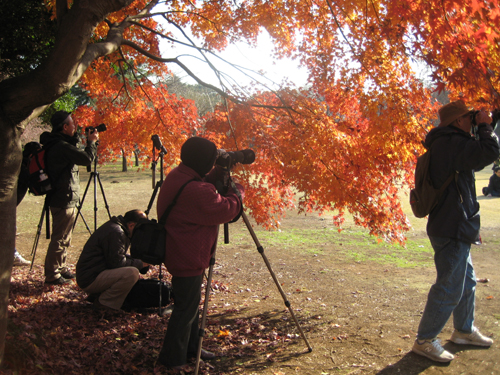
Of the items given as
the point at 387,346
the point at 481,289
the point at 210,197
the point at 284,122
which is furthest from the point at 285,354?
the point at 481,289

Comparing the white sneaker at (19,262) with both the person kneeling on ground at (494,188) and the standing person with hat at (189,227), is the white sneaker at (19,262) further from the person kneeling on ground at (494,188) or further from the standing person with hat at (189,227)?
the person kneeling on ground at (494,188)

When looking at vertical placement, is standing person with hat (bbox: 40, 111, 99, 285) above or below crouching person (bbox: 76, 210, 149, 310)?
above

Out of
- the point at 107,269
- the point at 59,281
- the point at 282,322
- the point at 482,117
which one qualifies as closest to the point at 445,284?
the point at 482,117

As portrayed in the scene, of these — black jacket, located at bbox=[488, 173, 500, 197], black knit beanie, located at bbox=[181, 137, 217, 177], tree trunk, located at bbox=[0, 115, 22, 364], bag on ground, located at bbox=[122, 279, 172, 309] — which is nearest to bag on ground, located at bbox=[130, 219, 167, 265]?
black knit beanie, located at bbox=[181, 137, 217, 177]

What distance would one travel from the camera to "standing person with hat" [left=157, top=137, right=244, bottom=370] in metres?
2.74

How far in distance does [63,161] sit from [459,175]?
14.1ft

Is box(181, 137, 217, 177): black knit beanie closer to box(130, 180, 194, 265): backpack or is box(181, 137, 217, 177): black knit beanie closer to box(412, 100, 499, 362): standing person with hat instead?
box(130, 180, 194, 265): backpack

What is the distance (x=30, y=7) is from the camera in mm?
5594

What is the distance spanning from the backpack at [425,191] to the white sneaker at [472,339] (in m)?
1.12

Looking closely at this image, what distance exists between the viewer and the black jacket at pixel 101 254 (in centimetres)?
395

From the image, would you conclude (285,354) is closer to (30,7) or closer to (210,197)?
(210,197)

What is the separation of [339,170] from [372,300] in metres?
1.76

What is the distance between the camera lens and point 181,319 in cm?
287

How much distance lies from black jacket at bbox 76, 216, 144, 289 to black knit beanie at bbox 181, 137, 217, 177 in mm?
1596
